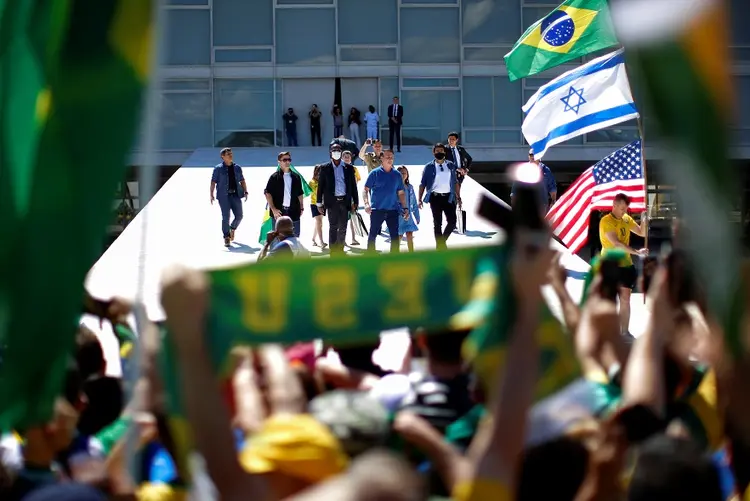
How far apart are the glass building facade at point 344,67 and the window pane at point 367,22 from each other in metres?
0.03

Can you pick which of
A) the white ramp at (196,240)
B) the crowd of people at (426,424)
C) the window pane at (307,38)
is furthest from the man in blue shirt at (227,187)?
the window pane at (307,38)

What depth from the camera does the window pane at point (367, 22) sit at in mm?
28531

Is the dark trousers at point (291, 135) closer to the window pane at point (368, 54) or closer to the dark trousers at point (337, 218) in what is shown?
the window pane at point (368, 54)

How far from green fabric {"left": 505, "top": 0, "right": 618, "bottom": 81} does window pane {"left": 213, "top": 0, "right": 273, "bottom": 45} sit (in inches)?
756

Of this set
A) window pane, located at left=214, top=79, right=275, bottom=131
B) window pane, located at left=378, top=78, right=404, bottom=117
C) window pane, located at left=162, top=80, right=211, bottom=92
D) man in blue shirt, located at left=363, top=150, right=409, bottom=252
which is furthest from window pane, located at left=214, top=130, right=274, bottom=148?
man in blue shirt, located at left=363, top=150, right=409, bottom=252

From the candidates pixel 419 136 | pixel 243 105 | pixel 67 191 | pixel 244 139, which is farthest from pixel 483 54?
pixel 67 191

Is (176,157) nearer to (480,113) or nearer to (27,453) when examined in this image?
(480,113)

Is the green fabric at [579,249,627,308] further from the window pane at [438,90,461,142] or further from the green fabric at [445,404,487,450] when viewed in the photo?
the window pane at [438,90,461,142]

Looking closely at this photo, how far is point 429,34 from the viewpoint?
94.0 feet

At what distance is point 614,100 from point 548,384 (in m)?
6.54

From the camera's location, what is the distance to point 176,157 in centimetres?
2850

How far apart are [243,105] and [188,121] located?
4.90 feet

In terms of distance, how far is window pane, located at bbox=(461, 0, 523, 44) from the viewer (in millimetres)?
28578

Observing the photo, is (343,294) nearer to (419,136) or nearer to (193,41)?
(419,136)
